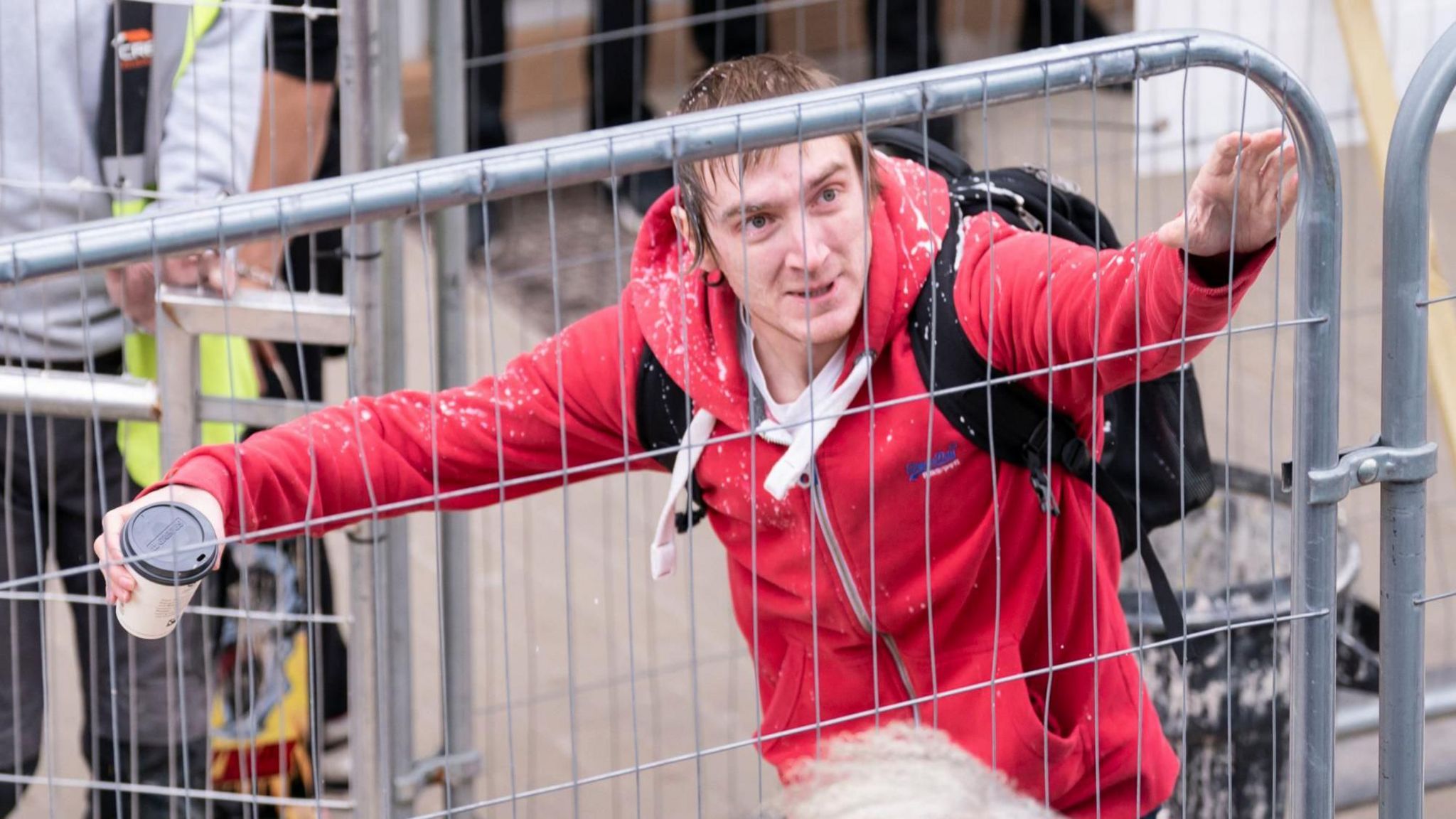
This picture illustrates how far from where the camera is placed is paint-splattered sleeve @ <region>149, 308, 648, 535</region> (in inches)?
81.0

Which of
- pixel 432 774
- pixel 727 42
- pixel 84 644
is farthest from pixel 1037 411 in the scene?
pixel 727 42

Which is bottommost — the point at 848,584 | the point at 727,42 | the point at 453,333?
the point at 848,584

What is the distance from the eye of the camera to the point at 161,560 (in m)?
1.81

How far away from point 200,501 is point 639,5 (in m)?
4.77

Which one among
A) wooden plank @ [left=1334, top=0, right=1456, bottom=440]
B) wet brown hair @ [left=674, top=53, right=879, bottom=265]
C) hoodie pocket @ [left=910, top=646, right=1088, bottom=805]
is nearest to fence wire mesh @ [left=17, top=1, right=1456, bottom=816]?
hoodie pocket @ [left=910, top=646, right=1088, bottom=805]

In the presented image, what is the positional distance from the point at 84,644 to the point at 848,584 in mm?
1754

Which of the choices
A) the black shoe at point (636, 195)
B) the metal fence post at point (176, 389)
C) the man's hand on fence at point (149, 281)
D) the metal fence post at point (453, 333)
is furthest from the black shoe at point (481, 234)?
the metal fence post at point (176, 389)

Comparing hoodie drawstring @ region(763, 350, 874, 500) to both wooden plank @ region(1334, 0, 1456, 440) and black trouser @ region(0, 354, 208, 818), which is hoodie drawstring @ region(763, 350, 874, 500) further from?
wooden plank @ region(1334, 0, 1456, 440)

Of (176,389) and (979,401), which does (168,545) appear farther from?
(176,389)

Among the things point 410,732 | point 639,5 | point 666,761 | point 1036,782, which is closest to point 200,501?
point 666,761

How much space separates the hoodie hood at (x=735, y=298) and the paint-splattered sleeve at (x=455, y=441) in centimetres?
6

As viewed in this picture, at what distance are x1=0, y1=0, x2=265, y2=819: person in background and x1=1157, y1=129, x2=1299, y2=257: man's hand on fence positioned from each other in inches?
62.7

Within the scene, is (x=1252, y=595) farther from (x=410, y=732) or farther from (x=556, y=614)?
(x=556, y=614)

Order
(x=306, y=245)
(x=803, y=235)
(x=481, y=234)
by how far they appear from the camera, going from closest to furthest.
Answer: (x=803, y=235) → (x=306, y=245) → (x=481, y=234)
